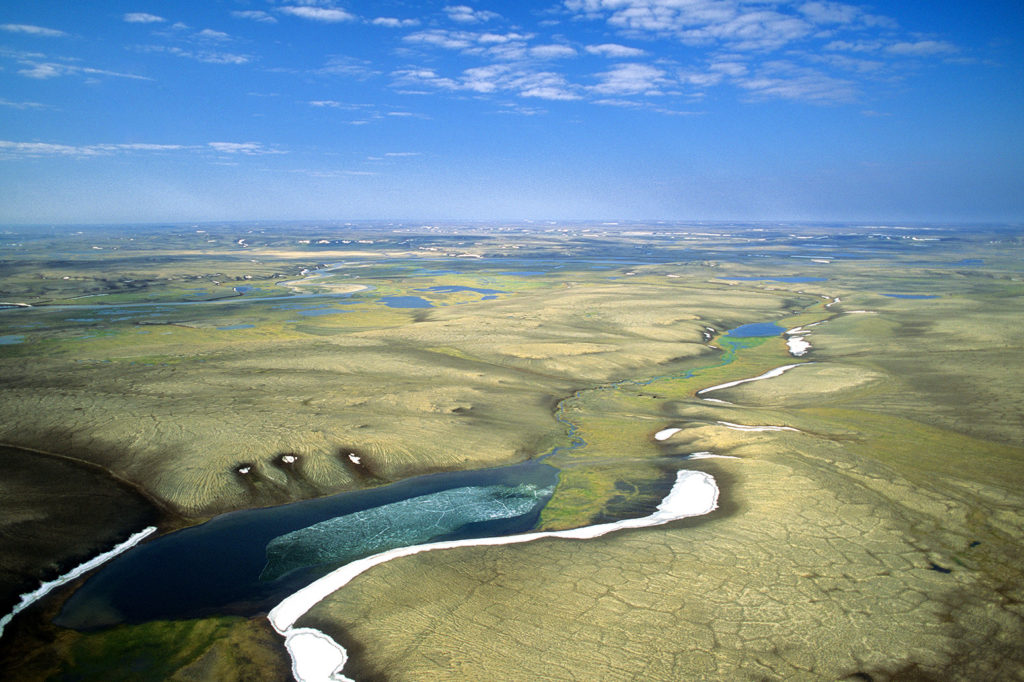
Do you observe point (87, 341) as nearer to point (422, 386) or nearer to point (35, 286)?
point (422, 386)

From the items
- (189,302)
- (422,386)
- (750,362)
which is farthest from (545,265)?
(422,386)

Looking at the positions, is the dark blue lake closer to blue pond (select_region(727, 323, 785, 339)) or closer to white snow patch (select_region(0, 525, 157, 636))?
white snow patch (select_region(0, 525, 157, 636))

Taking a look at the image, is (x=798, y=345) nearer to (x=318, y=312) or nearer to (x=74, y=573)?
(x=74, y=573)

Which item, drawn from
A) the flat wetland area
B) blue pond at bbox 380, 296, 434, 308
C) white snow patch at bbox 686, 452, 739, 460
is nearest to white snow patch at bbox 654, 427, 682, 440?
the flat wetland area

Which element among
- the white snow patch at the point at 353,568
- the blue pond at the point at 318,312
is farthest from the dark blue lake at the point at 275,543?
the blue pond at the point at 318,312

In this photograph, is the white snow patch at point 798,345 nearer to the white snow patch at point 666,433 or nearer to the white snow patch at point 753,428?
the white snow patch at point 753,428

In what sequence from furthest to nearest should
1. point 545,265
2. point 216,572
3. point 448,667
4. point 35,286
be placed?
point 545,265 → point 35,286 → point 216,572 → point 448,667
